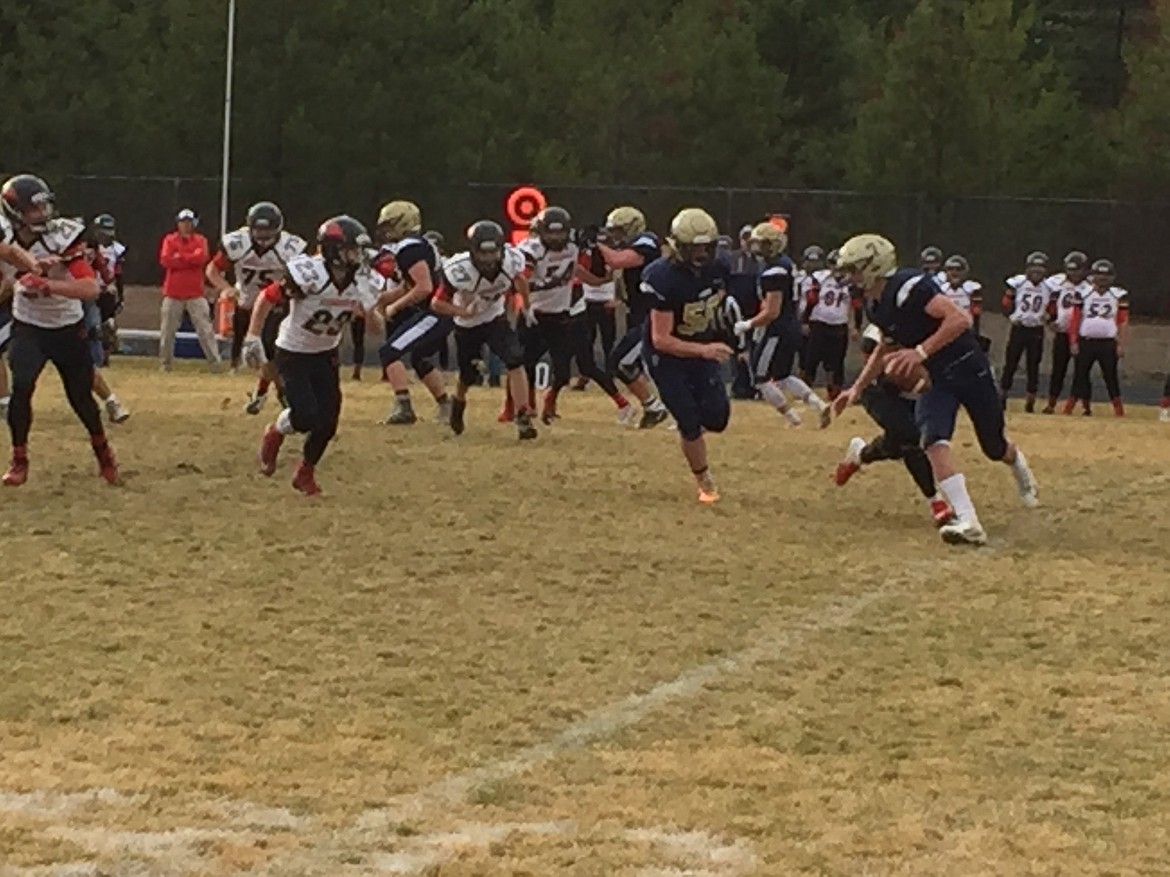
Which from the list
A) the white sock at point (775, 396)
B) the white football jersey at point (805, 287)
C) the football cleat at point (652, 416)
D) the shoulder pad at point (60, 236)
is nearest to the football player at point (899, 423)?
the shoulder pad at point (60, 236)

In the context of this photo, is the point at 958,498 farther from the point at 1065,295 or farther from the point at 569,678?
the point at 1065,295

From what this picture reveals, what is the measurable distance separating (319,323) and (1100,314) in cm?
1358

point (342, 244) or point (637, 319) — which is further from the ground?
point (342, 244)

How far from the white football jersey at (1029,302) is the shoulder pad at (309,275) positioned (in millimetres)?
13741

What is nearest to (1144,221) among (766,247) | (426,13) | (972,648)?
(426,13)

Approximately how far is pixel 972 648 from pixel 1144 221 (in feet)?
97.6

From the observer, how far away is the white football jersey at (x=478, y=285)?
16453 mm

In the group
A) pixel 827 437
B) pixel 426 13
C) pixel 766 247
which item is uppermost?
pixel 426 13

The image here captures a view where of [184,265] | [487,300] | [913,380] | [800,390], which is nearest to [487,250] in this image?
[487,300]

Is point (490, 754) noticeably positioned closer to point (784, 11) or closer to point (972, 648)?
point (972, 648)

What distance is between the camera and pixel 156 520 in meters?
11.8

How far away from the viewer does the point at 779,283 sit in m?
19.1

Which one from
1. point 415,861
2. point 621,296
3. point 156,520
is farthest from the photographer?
point 621,296

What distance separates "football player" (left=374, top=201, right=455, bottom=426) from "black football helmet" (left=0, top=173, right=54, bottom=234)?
4.22 m
